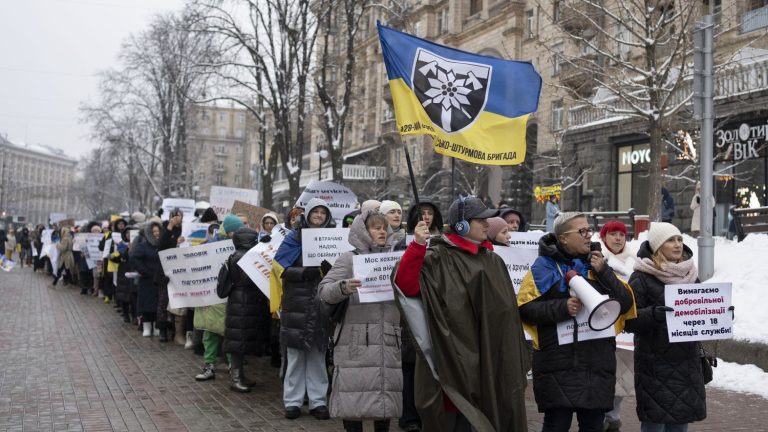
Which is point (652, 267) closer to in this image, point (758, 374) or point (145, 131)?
point (758, 374)

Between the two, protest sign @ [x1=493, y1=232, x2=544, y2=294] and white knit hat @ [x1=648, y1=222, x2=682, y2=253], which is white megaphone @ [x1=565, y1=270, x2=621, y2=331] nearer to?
white knit hat @ [x1=648, y1=222, x2=682, y2=253]

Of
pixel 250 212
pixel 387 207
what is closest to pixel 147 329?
pixel 250 212

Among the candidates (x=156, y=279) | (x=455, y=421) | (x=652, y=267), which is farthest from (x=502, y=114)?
(x=156, y=279)

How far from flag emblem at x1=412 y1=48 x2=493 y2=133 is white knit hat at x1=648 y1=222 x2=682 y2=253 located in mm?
2001

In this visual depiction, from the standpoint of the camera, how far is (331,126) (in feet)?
80.8

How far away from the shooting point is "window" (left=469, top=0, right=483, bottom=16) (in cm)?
4538

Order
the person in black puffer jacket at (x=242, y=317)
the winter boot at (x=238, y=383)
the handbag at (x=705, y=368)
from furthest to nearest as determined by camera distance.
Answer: the winter boot at (x=238, y=383), the person in black puffer jacket at (x=242, y=317), the handbag at (x=705, y=368)

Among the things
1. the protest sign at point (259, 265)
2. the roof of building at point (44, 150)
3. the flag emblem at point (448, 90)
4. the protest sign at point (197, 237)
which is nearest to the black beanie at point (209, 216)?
the protest sign at point (197, 237)

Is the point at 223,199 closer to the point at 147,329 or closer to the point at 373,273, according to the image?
the point at 147,329

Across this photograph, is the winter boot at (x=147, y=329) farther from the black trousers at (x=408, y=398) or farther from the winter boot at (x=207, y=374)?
the black trousers at (x=408, y=398)

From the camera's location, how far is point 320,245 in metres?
6.80

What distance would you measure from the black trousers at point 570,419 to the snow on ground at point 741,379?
15.5 ft

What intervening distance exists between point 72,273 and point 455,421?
22145mm

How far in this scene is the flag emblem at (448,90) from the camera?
6188 mm
